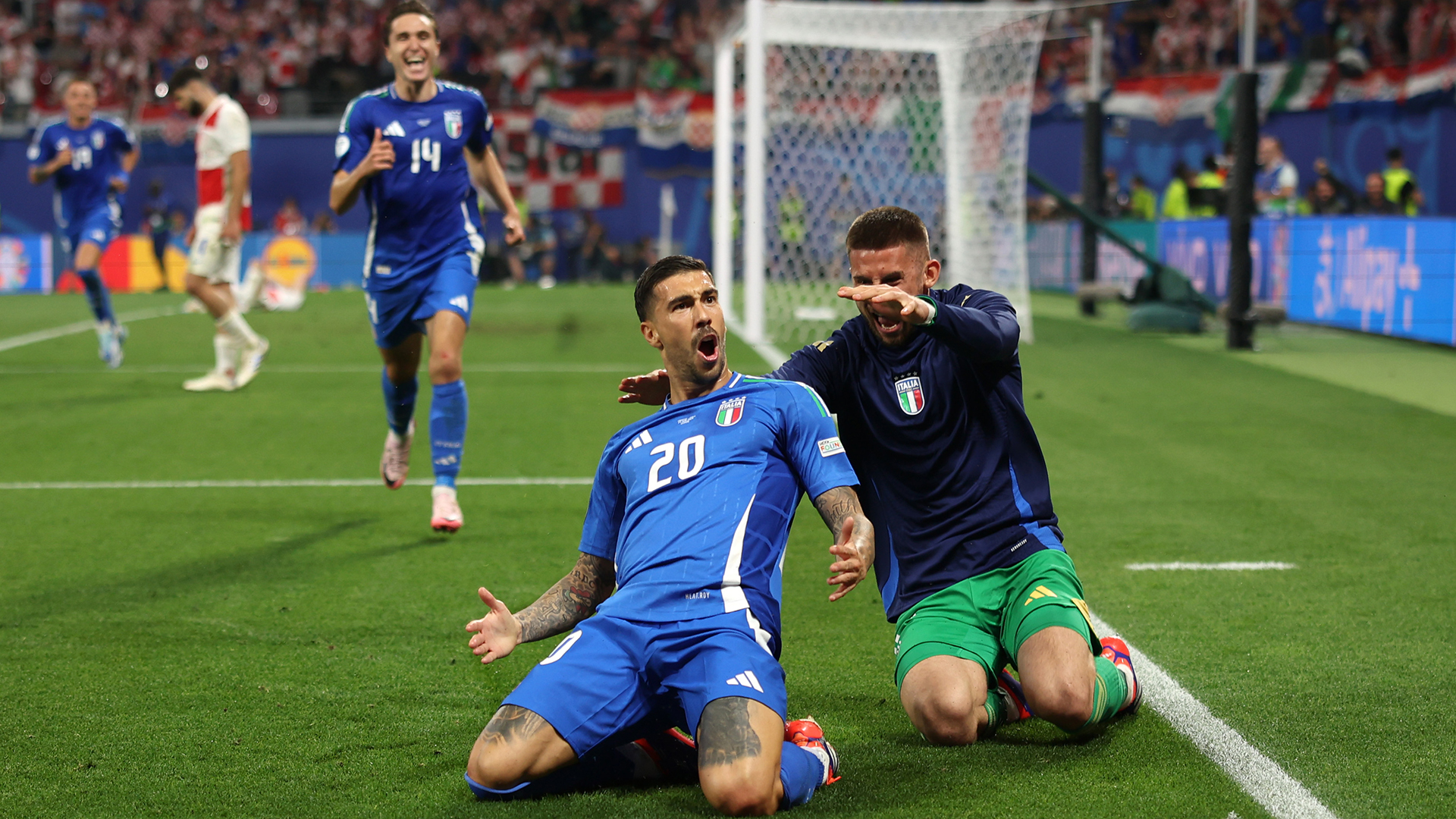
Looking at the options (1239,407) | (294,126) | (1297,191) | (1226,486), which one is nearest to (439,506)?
(1226,486)

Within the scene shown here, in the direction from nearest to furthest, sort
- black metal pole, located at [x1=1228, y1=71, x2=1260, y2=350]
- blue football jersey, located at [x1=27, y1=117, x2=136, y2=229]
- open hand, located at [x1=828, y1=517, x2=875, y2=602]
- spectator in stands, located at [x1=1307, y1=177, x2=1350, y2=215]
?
open hand, located at [x1=828, y1=517, x2=875, y2=602] < blue football jersey, located at [x1=27, y1=117, x2=136, y2=229] < black metal pole, located at [x1=1228, y1=71, x2=1260, y2=350] < spectator in stands, located at [x1=1307, y1=177, x2=1350, y2=215]

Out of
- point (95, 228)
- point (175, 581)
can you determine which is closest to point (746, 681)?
A: point (175, 581)

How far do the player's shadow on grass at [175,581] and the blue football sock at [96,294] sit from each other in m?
7.46

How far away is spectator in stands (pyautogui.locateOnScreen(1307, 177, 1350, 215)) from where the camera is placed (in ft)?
59.6

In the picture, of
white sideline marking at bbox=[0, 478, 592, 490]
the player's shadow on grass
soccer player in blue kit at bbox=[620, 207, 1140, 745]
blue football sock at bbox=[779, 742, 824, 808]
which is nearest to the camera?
blue football sock at bbox=[779, 742, 824, 808]

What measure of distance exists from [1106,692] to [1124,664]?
229 mm

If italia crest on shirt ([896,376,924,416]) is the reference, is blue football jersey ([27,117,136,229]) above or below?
above

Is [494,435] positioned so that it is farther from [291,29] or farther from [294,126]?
[291,29]

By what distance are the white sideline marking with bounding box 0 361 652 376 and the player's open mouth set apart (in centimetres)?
892

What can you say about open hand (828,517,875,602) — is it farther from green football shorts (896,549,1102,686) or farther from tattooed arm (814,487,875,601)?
green football shorts (896,549,1102,686)

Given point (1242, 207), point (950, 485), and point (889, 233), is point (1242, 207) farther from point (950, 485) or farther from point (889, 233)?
point (889, 233)

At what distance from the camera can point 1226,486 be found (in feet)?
23.4

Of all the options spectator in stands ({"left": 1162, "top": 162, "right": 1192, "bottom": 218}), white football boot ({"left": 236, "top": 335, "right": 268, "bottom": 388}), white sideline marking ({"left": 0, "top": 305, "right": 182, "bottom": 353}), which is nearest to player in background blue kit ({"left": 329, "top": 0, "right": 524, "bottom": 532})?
white football boot ({"left": 236, "top": 335, "right": 268, "bottom": 388})

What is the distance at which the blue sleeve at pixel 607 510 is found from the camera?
3.53 m
